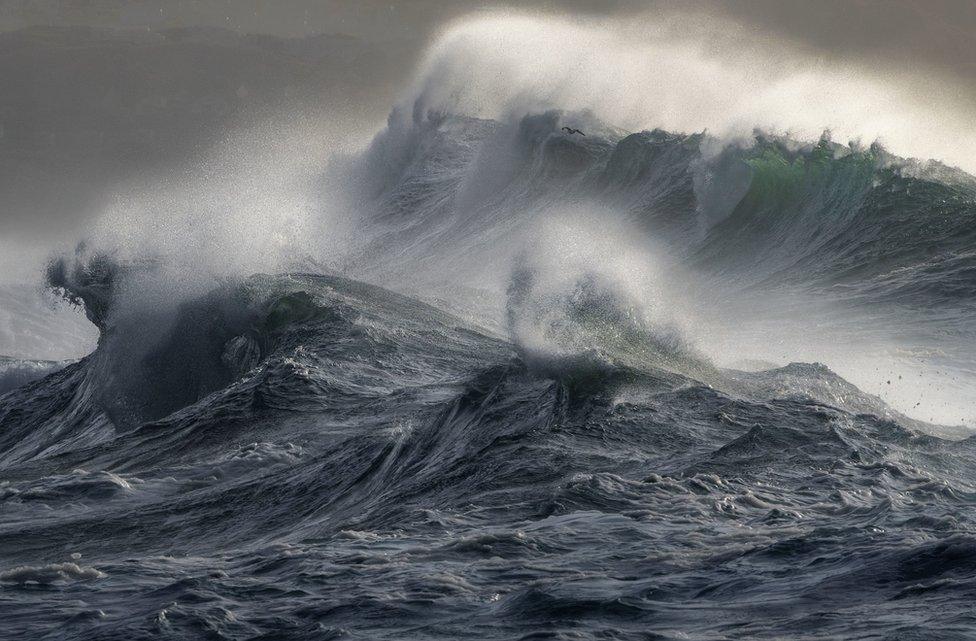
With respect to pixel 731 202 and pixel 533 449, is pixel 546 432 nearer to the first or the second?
pixel 533 449

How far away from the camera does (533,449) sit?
7.31 m

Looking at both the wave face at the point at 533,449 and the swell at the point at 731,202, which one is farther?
the swell at the point at 731,202

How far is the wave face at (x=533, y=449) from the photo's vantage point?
15.4ft

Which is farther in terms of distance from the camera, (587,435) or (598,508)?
(587,435)

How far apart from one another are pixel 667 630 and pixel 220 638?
180 cm

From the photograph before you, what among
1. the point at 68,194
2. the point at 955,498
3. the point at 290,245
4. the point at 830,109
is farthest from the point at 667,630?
the point at 68,194

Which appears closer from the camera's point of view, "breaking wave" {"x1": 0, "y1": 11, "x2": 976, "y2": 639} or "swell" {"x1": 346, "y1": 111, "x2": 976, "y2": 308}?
"breaking wave" {"x1": 0, "y1": 11, "x2": 976, "y2": 639}

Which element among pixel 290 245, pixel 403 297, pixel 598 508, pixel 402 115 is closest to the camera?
pixel 598 508

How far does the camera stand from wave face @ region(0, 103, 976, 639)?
470 cm

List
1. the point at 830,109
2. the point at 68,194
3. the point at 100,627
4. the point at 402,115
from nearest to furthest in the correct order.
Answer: the point at 100,627, the point at 830,109, the point at 402,115, the point at 68,194

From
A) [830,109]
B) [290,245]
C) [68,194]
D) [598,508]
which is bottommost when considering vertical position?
[68,194]

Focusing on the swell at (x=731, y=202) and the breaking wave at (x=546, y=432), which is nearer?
the breaking wave at (x=546, y=432)

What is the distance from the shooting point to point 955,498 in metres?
6.35

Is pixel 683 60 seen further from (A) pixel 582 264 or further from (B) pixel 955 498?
(B) pixel 955 498
